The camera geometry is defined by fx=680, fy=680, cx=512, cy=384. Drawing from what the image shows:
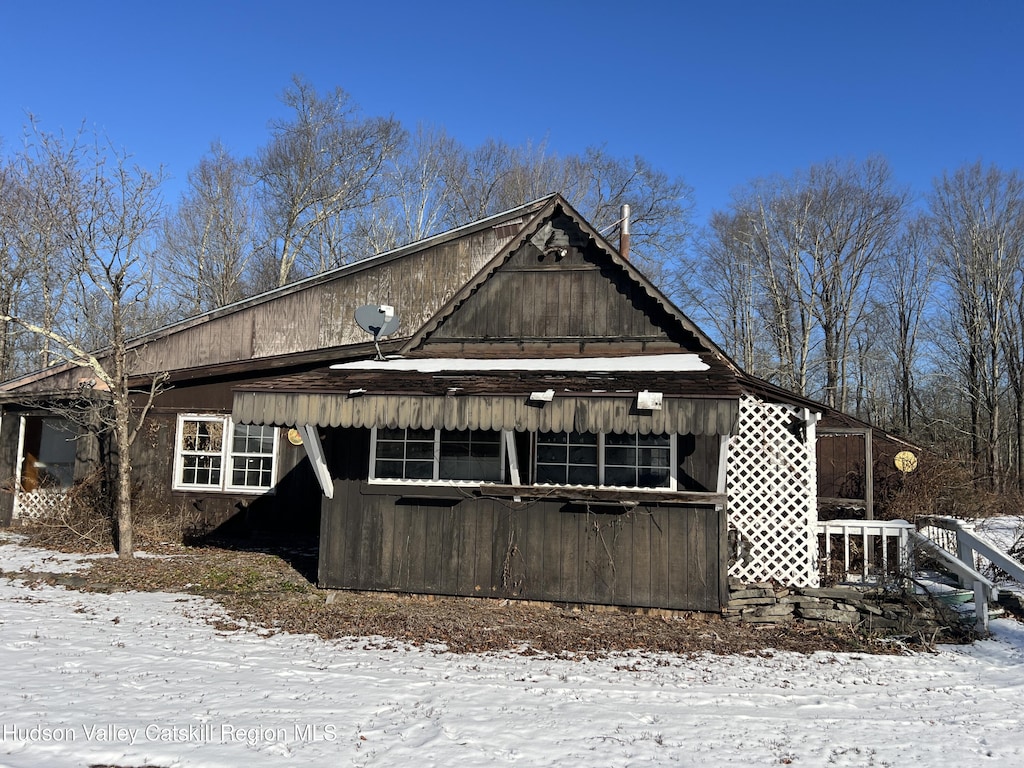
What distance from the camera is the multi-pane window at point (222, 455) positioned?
44.1 ft

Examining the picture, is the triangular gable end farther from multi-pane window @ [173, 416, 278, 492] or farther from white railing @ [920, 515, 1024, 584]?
multi-pane window @ [173, 416, 278, 492]

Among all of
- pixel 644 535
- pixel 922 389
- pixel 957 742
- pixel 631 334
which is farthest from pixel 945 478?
pixel 922 389

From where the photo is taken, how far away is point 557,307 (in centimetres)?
1001

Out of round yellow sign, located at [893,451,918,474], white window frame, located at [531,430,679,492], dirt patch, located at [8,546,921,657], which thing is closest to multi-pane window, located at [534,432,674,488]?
white window frame, located at [531,430,679,492]

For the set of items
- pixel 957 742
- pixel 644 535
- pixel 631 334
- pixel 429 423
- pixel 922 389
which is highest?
pixel 922 389

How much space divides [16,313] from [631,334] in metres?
28.4

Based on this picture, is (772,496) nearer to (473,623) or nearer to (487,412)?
(487,412)

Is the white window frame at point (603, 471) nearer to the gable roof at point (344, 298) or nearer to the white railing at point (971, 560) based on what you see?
the white railing at point (971, 560)

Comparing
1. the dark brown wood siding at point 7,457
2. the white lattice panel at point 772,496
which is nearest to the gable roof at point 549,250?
the white lattice panel at point 772,496

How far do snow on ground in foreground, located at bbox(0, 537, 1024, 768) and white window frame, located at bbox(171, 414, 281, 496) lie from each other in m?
6.05

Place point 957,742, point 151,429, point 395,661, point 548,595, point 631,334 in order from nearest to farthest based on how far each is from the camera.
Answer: point 957,742
point 395,661
point 548,595
point 631,334
point 151,429

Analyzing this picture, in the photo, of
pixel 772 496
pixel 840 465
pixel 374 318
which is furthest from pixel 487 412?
pixel 840 465

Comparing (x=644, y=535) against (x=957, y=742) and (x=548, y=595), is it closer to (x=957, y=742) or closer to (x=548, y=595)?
(x=548, y=595)

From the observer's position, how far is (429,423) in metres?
7.62
